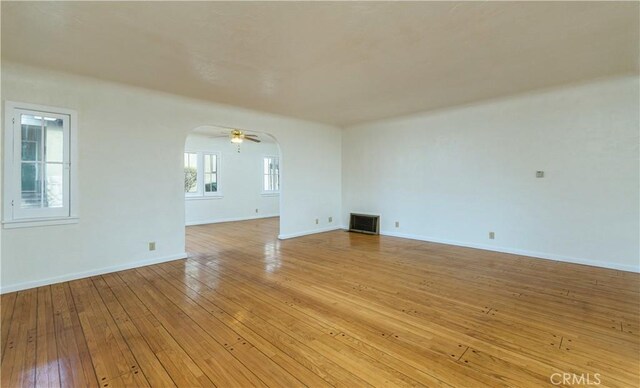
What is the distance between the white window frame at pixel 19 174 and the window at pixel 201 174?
434cm

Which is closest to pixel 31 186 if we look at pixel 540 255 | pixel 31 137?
pixel 31 137

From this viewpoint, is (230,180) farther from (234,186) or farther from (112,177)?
(112,177)

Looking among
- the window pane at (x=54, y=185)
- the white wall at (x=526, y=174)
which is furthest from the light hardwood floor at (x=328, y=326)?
the window pane at (x=54, y=185)

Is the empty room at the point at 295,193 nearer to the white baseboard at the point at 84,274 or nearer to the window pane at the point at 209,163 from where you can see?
the white baseboard at the point at 84,274

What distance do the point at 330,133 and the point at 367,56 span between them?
405cm

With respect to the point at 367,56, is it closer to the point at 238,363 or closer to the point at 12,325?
the point at 238,363

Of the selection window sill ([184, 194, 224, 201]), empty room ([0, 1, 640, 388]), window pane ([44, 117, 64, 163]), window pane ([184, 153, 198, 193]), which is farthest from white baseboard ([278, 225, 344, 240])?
window pane ([44, 117, 64, 163])

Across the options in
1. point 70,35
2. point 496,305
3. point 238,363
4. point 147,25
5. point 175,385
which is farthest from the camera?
point 496,305

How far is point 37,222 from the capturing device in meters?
3.45

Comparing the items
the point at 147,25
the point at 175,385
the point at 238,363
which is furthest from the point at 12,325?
the point at 147,25

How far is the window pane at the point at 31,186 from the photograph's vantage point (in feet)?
11.0

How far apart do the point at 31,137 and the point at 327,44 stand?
3661 mm

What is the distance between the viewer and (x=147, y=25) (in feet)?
8.04

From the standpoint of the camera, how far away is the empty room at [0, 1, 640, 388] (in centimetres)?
211
